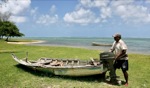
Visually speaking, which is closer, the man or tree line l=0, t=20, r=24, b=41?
the man

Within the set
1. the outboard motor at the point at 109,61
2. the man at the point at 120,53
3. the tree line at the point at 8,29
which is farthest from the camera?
the tree line at the point at 8,29

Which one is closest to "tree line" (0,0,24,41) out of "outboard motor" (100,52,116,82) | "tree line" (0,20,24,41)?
"tree line" (0,20,24,41)

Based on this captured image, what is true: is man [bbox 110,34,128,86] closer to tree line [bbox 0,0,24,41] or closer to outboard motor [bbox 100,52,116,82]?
outboard motor [bbox 100,52,116,82]

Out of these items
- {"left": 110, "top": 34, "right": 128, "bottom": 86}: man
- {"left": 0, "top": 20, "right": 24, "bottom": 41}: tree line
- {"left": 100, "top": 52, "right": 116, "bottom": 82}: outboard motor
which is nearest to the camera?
{"left": 110, "top": 34, "right": 128, "bottom": 86}: man

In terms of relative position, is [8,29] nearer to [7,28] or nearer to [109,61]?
[7,28]

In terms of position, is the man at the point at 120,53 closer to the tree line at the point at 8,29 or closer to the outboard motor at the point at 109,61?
the outboard motor at the point at 109,61

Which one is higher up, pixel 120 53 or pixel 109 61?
pixel 120 53

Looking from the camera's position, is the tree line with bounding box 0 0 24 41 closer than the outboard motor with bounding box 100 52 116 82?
No

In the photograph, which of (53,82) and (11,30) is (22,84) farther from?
(11,30)

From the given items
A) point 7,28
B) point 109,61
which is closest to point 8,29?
point 7,28

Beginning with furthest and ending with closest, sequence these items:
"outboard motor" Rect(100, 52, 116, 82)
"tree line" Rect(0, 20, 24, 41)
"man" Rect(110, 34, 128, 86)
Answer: "tree line" Rect(0, 20, 24, 41)
"outboard motor" Rect(100, 52, 116, 82)
"man" Rect(110, 34, 128, 86)

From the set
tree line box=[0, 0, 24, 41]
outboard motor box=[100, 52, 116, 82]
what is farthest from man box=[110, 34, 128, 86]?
tree line box=[0, 0, 24, 41]

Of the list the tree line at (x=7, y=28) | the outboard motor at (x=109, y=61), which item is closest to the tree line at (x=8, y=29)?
the tree line at (x=7, y=28)

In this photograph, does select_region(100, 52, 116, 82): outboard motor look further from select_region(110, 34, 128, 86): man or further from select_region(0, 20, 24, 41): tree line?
select_region(0, 20, 24, 41): tree line
